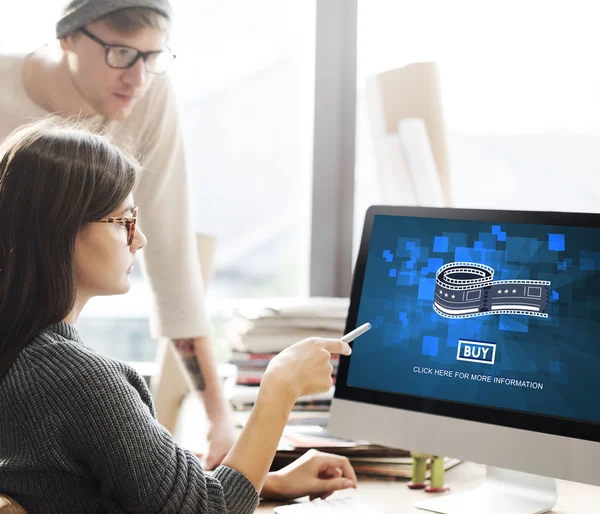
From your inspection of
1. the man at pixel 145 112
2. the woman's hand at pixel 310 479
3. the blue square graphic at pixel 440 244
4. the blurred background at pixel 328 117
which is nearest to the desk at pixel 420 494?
the woman's hand at pixel 310 479

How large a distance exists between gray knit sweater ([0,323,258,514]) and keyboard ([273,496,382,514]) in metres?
0.21

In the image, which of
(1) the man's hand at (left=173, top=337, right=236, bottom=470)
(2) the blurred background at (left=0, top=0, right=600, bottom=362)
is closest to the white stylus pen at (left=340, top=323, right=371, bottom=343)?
(1) the man's hand at (left=173, top=337, right=236, bottom=470)

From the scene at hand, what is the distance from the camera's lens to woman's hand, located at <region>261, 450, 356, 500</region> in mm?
1313

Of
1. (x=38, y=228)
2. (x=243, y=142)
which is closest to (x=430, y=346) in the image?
(x=38, y=228)

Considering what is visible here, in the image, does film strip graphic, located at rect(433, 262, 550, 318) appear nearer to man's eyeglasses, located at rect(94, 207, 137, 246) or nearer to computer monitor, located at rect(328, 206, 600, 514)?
computer monitor, located at rect(328, 206, 600, 514)

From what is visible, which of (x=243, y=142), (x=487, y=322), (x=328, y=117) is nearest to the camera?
(x=487, y=322)

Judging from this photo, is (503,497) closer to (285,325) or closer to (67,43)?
(285,325)

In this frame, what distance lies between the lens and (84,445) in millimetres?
978

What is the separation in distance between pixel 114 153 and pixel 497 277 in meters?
0.65

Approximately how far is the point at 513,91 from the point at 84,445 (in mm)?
1333

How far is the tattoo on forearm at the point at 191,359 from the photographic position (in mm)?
1715

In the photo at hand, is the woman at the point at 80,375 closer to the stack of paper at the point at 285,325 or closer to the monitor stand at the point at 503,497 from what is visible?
the monitor stand at the point at 503,497

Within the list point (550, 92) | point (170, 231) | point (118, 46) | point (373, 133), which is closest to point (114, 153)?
point (118, 46)

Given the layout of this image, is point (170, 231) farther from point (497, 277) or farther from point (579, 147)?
point (579, 147)
